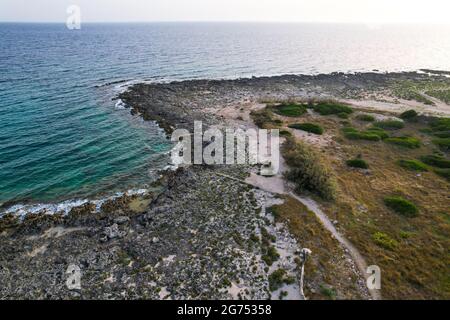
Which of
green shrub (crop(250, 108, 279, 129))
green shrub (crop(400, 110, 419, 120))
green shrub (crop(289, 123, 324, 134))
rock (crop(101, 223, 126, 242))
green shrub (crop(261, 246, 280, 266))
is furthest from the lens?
green shrub (crop(400, 110, 419, 120))

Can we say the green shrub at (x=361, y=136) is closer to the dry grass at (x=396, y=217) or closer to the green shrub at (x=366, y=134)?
the green shrub at (x=366, y=134)

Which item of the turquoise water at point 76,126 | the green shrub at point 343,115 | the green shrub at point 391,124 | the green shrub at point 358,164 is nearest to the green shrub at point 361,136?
the green shrub at point 391,124

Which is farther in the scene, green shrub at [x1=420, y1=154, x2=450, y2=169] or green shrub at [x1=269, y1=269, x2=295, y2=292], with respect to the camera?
green shrub at [x1=420, y1=154, x2=450, y2=169]

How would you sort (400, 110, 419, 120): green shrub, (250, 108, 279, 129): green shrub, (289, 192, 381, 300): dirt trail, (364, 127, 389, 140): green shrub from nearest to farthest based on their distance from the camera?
(289, 192, 381, 300): dirt trail, (364, 127, 389, 140): green shrub, (250, 108, 279, 129): green shrub, (400, 110, 419, 120): green shrub

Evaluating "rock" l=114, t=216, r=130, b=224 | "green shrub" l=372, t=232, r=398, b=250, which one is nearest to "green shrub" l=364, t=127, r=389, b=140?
"green shrub" l=372, t=232, r=398, b=250

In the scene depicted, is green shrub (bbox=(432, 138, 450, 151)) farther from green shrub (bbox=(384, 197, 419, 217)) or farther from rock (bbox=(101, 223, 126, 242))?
rock (bbox=(101, 223, 126, 242))
